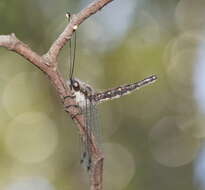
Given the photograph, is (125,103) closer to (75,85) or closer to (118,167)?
(118,167)

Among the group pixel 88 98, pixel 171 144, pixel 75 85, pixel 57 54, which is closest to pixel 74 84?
pixel 75 85

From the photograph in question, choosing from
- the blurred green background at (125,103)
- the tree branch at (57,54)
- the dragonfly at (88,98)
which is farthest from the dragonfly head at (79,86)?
the blurred green background at (125,103)

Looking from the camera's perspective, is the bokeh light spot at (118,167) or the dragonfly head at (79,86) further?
the bokeh light spot at (118,167)

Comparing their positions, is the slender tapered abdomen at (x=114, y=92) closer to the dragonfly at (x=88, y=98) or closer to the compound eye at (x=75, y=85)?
the dragonfly at (x=88, y=98)

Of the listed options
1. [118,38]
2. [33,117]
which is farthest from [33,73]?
[118,38]

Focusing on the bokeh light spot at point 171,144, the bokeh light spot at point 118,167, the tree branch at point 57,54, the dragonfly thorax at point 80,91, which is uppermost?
the bokeh light spot at point 171,144

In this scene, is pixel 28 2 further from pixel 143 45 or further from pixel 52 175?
pixel 52 175

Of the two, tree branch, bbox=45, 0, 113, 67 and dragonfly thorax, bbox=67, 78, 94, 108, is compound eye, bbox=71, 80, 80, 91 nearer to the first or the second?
dragonfly thorax, bbox=67, 78, 94, 108

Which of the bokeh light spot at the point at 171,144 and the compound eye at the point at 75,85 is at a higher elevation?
the bokeh light spot at the point at 171,144

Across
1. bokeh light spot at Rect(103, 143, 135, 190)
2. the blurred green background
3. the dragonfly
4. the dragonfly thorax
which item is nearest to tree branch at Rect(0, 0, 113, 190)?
the dragonfly
